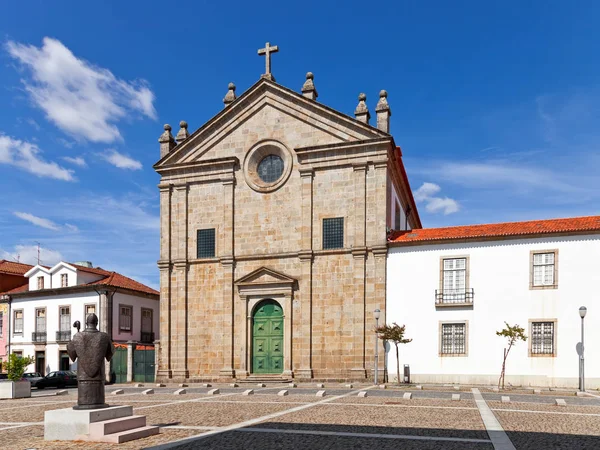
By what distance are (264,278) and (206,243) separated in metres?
4.16

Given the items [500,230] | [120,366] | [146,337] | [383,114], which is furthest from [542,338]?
[146,337]

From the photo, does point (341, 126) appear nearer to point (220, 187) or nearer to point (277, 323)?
point (220, 187)

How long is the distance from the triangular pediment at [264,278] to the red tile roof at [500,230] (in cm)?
574

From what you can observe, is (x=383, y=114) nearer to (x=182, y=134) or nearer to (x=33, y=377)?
(x=182, y=134)

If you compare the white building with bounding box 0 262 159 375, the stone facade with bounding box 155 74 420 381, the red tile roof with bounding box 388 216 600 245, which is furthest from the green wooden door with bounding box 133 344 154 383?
the red tile roof with bounding box 388 216 600 245

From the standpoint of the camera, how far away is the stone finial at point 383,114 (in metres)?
30.0

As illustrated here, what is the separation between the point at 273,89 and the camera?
32219 mm

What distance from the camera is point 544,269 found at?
26.2 meters

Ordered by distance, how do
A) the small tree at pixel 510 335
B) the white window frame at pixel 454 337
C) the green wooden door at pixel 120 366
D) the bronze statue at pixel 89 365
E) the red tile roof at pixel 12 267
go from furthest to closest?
the red tile roof at pixel 12 267, the green wooden door at pixel 120 366, the white window frame at pixel 454 337, the small tree at pixel 510 335, the bronze statue at pixel 89 365

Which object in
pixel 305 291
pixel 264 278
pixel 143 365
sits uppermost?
pixel 264 278

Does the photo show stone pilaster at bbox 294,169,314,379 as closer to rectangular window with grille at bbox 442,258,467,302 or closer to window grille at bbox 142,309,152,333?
rectangular window with grille at bbox 442,258,467,302

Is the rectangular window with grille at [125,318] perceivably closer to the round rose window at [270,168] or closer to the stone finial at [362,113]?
the round rose window at [270,168]

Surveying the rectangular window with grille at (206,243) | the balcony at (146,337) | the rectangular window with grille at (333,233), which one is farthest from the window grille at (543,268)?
the balcony at (146,337)

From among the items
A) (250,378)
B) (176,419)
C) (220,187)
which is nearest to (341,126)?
(220,187)
